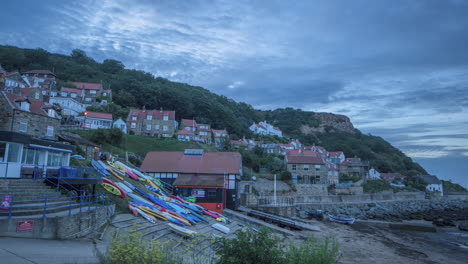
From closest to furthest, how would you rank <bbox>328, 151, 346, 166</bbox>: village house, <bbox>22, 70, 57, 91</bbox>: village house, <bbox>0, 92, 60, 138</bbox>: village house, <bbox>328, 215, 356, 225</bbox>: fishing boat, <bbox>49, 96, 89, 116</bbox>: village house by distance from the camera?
<bbox>0, 92, 60, 138</bbox>: village house < <bbox>328, 215, 356, 225</bbox>: fishing boat < <bbox>49, 96, 89, 116</bbox>: village house < <bbox>22, 70, 57, 91</bbox>: village house < <bbox>328, 151, 346, 166</bbox>: village house

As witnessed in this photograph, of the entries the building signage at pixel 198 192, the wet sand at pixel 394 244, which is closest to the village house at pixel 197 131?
the building signage at pixel 198 192

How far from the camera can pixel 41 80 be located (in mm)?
70188

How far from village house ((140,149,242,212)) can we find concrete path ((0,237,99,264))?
1792 centimetres

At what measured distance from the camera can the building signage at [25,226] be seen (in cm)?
1041

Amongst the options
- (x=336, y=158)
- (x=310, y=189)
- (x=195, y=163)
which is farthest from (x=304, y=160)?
(x=336, y=158)

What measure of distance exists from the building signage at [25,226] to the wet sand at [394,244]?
16053 millimetres

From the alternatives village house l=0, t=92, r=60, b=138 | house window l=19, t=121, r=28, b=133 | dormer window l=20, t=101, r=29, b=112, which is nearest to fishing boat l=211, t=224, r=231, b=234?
village house l=0, t=92, r=60, b=138

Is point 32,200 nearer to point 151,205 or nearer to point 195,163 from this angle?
point 151,205

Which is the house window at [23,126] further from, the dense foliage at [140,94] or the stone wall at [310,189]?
the dense foliage at [140,94]

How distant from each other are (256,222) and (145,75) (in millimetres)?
90146

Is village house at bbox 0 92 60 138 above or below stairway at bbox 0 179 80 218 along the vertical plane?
above

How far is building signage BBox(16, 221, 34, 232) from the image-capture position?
34.2ft

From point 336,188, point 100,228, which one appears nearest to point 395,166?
point 336,188

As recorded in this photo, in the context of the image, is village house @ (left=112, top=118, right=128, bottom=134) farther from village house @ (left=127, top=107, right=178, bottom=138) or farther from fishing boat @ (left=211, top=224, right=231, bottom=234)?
fishing boat @ (left=211, top=224, right=231, bottom=234)
